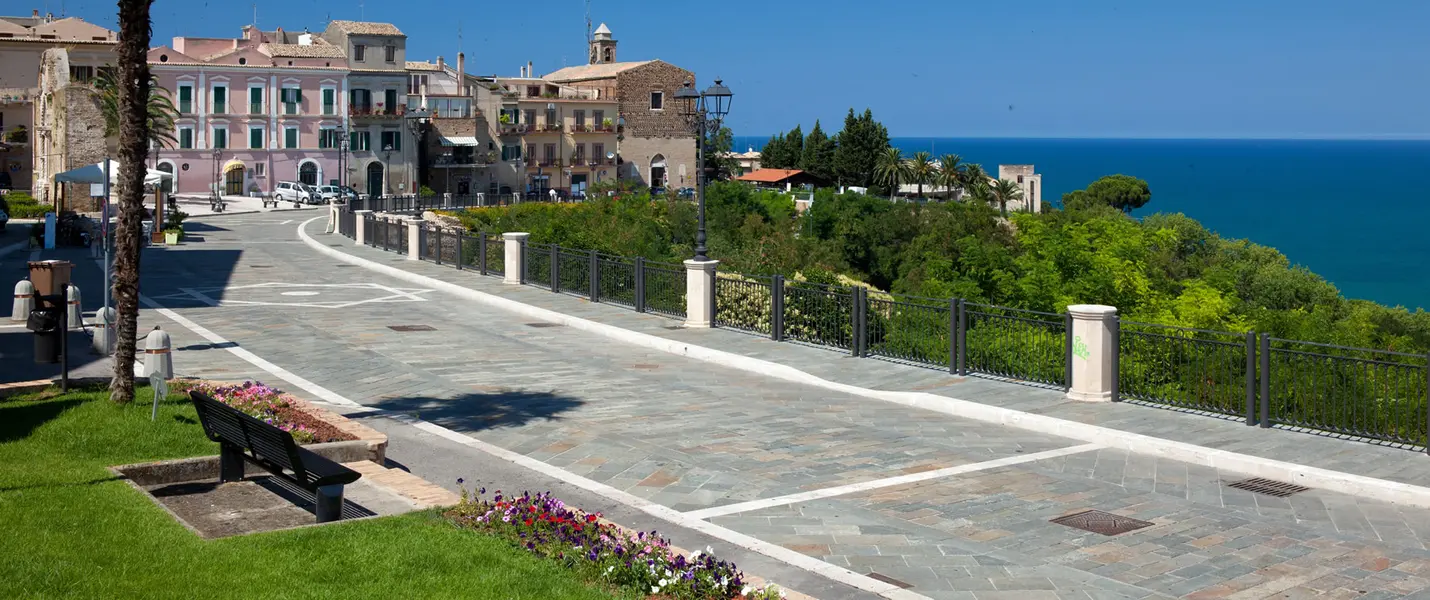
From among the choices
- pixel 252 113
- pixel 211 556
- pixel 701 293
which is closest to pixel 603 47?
pixel 252 113

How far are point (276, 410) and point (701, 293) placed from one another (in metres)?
10.2

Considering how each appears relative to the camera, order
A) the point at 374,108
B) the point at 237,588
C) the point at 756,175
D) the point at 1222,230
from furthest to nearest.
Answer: the point at 1222,230
the point at 756,175
the point at 374,108
the point at 237,588

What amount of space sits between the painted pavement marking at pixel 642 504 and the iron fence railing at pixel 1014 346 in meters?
6.65

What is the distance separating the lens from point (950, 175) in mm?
112750

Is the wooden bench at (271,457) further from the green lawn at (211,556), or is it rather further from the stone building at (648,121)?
the stone building at (648,121)

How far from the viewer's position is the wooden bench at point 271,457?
9469 mm

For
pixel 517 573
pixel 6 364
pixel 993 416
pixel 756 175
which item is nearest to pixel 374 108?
pixel 756 175

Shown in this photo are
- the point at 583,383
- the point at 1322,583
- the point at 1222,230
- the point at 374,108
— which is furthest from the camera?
the point at 1222,230

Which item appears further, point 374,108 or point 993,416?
point 374,108

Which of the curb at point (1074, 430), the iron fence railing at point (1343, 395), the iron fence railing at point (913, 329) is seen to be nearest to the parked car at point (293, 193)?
the curb at point (1074, 430)

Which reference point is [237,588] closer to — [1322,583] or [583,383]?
[1322,583]

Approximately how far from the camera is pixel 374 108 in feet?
297

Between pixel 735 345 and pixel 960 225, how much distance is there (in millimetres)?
49806

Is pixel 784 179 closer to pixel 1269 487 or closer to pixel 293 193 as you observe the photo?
pixel 293 193
